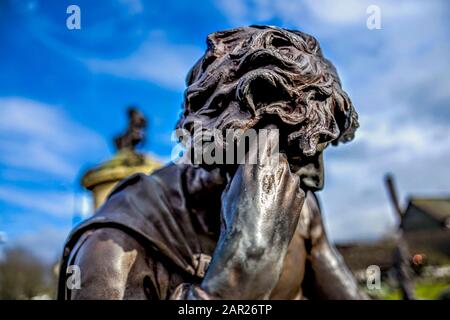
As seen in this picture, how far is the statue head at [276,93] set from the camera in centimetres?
169

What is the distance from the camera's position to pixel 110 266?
6.05ft

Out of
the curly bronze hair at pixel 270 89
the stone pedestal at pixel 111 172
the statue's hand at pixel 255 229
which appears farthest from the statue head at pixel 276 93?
the stone pedestal at pixel 111 172

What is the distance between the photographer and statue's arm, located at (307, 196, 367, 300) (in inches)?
100

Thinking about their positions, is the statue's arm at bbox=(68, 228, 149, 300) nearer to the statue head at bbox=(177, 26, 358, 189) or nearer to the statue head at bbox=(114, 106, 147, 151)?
the statue head at bbox=(177, 26, 358, 189)

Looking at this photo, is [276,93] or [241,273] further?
[276,93]

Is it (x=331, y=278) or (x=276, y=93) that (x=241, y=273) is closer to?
(x=276, y=93)

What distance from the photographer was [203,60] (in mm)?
1974

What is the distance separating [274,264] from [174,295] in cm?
32

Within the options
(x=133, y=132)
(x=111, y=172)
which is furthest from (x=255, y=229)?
(x=133, y=132)

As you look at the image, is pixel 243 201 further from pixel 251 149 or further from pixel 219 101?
pixel 219 101

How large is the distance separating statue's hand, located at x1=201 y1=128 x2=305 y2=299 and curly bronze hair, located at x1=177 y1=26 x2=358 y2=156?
20 centimetres

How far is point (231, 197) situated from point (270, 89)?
1.45 ft

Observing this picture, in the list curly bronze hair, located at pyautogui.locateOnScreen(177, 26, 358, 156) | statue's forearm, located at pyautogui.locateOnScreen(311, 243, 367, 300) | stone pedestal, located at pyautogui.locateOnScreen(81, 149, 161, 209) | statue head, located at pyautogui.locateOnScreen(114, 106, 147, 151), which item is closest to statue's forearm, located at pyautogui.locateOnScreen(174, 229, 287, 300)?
curly bronze hair, located at pyautogui.locateOnScreen(177, 26, 358, 156)
